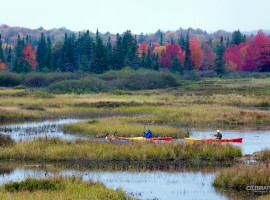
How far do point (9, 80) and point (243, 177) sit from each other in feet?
301

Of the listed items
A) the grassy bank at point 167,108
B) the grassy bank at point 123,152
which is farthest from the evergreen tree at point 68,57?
the grassy bank at point 123,152

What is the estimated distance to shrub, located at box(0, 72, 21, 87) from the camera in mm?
114312

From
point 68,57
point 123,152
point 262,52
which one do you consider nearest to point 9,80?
point 68,57

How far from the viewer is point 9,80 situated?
4547 inches

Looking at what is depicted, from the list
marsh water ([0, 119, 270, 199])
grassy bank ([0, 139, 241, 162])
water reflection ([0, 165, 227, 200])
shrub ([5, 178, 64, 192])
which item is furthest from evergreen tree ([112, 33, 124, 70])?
shrub ([5, 178, 64, 192])

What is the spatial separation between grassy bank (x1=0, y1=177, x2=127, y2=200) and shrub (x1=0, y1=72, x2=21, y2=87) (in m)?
88.6

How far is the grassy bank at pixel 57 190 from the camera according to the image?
25.5m

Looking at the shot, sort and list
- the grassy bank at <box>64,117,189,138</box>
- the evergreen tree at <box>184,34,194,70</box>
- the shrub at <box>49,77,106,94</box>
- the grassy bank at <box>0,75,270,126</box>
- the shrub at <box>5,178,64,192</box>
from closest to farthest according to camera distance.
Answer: the shrub at <box>5,178,64,192</box> < the grassy bank at <box>64,117,189,138</box> < the grassy bank at <box>0,75,270,126</box> < the shrub at <box>49,77,106,94</box> < the evergreen tree at <box>184,34,194,70</box>

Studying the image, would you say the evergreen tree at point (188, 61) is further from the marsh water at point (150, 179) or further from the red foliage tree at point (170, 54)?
the marsh water at point (150, 179)

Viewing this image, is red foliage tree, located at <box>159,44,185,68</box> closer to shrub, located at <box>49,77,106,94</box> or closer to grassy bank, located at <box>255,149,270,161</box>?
shrub, located at <box>49,77,106,94</box>

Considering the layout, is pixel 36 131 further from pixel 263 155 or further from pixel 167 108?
pixel 263 155

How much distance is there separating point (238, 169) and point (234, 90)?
68.5 meters

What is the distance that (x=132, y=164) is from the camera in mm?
37000

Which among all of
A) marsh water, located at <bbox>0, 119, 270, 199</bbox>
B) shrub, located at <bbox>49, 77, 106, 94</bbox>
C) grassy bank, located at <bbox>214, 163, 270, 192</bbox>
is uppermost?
grassy bank, located at <bbox>214, 163, 270, 192</bbox>
